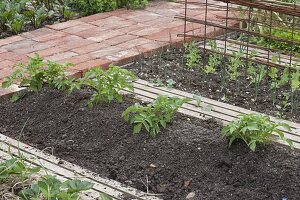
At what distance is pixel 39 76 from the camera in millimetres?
5379

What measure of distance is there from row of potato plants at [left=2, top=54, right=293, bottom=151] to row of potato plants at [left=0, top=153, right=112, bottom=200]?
742mm

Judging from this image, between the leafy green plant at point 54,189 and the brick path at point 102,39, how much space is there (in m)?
2.06

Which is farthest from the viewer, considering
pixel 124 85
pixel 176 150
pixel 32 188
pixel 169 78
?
pixel 169 78

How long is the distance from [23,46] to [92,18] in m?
1.02

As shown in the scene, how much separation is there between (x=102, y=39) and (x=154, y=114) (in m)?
2.30

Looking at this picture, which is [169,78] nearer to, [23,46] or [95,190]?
[23,46]

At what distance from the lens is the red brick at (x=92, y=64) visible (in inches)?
235

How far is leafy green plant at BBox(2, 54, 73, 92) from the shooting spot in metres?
5.30

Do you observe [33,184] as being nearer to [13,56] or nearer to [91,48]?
[13,56]

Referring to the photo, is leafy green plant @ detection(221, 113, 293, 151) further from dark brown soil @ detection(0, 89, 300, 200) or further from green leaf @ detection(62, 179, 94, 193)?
green leaf @ detection(62, 179, 94, 193)

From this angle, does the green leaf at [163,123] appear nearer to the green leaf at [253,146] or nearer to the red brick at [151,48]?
the green leaf at [253,146]

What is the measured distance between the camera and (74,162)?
4.53 meters

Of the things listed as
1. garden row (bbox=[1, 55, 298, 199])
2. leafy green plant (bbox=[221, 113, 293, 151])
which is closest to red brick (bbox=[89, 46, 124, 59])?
garden row (bbox=[1, 55, 298, 199])

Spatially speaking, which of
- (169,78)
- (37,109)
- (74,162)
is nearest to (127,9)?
(169,78)
